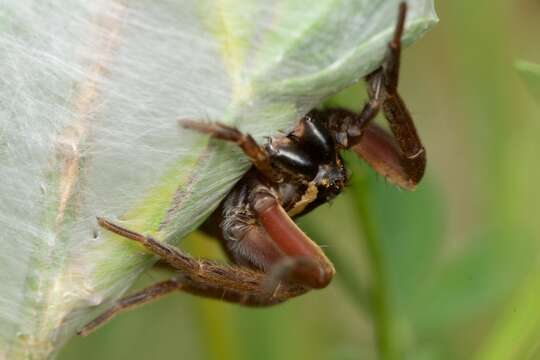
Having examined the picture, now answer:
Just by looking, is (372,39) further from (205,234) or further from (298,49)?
(205,234)

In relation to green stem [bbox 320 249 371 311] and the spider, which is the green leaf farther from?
green stem [bbox 320 249 371 311]

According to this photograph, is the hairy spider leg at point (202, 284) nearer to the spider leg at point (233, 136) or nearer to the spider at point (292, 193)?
the spider at point (292, 193)

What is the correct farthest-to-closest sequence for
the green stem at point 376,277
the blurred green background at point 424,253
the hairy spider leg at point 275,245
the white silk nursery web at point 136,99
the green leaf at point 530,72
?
1. the blurred green background at point 424,253
2. the green stem at point 376,277
3. the hairy spider leg at point 275,245
4. the green leaf at point 530,72
5. the white silk nursery web at point 136,99

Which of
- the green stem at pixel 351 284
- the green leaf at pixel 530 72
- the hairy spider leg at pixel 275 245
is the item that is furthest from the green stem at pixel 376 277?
the green leaf at pixel 530 72

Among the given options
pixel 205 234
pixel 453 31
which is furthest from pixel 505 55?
pixel 205 234

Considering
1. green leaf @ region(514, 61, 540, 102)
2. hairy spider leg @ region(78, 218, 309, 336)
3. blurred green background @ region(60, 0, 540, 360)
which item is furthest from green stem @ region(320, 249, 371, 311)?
green leaf @ region(514, 61, 540, 102)
